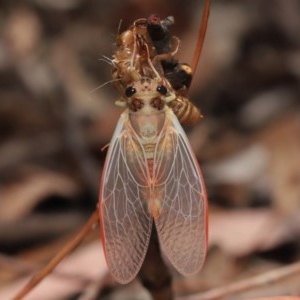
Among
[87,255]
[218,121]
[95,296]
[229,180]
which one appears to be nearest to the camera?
[95,296]

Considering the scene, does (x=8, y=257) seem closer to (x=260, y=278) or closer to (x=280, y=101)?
(x=260, y=278)

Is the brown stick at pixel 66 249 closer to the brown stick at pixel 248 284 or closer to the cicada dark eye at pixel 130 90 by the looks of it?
the cicada dark eye at pixel 130 90

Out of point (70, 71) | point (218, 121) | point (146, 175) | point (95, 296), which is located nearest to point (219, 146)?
point (218, 121)

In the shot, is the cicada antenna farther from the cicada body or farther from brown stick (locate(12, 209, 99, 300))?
brown stick (locate(12, 209, 99, 300))

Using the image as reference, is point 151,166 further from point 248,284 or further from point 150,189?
point 248,284

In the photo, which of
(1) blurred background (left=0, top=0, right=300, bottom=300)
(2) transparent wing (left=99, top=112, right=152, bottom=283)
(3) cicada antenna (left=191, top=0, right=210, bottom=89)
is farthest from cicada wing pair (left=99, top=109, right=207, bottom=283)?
(1) blurred background (left=0, top=0, right=300, bottom=300)

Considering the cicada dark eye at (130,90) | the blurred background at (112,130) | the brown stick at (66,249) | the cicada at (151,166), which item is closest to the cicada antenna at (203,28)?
the cicada at (151,166)
